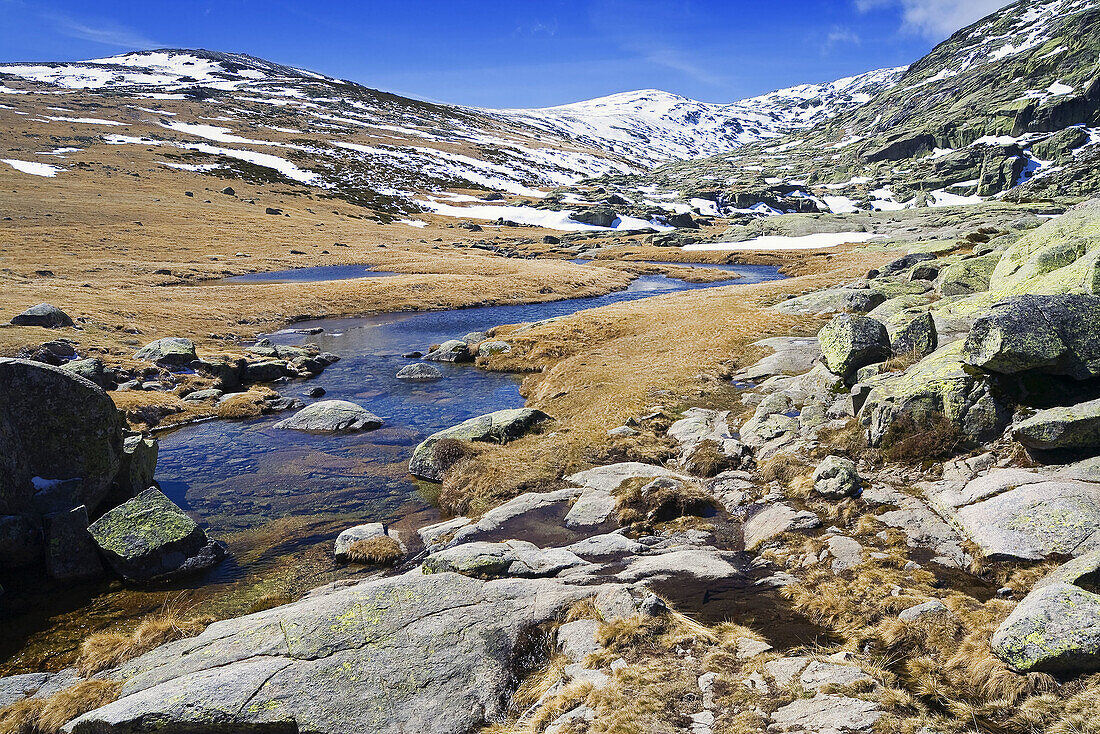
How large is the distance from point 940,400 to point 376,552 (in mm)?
16424

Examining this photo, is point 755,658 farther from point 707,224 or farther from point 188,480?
point 707,224

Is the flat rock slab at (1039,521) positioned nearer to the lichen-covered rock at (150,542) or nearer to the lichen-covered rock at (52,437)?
the lichen-covered rock at (150,542)

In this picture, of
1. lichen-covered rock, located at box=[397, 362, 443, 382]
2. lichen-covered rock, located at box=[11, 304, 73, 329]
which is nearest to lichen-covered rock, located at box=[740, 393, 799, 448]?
lichen-covered rock, located at box=[397, 362, 443, 382]

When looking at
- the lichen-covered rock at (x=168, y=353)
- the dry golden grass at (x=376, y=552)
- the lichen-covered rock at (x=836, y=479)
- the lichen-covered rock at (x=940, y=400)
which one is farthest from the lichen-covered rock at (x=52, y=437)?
the lichen-covered rock at (x=940, y=400)

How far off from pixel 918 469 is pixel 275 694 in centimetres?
1541

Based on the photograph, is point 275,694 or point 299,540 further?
point 299,540

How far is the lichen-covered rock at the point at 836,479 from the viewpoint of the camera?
14.3m

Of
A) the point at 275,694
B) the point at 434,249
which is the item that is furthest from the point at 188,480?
the point at 434,249

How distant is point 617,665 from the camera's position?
9.16 meters

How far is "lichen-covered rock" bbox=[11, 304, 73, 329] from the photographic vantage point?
37000 millimetres

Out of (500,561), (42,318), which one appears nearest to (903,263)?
(500,561)

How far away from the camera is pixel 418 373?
37031 millimetres

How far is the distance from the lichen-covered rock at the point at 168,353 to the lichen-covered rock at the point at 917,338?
39730mm

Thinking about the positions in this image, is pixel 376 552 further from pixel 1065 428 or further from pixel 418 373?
pixel 418 373
